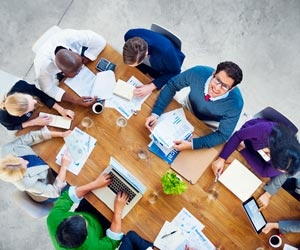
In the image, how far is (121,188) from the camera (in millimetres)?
2883

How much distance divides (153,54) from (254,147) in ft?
3.19

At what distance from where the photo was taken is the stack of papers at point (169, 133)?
2.97 metres

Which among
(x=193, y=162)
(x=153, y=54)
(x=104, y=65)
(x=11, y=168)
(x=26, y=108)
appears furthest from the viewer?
(x=153, y=54)

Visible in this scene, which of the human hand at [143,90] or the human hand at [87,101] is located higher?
the human hand at [143,90]

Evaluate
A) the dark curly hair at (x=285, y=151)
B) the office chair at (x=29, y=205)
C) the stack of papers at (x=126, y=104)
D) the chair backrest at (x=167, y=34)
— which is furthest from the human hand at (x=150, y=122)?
the office chair at (x=29, y=205)

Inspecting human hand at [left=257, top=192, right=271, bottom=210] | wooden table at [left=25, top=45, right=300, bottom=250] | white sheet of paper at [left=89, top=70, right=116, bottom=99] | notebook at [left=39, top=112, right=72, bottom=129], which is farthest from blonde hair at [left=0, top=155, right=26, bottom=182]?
human hand at [left=257, top=192, right=271, bottom=210]

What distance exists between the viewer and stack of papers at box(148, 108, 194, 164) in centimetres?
297

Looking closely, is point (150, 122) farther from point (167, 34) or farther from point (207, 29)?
point (207, 29)

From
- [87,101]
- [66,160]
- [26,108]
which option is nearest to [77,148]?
[66,160]

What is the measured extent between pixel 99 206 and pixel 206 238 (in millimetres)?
730

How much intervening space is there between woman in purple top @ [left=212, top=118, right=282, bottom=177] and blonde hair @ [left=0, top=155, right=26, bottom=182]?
49.3 inches

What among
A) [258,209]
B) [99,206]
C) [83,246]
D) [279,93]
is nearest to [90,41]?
[99,206]

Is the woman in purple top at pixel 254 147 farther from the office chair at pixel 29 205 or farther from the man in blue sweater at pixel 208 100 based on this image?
the office chair at pixel 29 205

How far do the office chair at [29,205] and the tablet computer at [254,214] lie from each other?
4.57 feet
